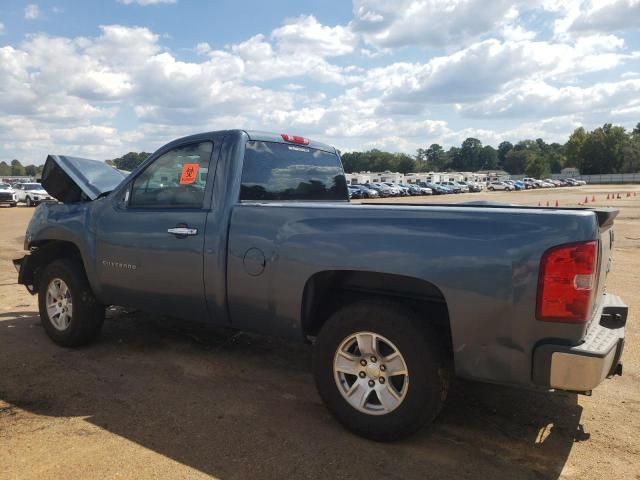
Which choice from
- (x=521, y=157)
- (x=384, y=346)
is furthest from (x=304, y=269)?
(x=521, y=157)

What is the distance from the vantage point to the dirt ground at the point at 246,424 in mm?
3092

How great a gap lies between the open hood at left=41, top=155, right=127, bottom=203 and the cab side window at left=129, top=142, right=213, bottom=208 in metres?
0.71

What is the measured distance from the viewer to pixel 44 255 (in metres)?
5.50

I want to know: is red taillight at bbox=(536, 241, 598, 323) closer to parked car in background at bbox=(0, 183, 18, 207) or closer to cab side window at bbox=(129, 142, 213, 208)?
cab side window at bbox=(129, 142, 213, 208)

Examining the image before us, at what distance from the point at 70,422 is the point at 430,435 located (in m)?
2.35

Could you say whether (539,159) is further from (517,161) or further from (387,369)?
(387,369)

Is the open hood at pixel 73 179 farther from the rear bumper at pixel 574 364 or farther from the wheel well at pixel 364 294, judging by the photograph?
the rear bumper at pixel 574 364

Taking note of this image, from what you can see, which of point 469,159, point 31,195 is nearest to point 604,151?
point 469,159

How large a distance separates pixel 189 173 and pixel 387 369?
225 cm

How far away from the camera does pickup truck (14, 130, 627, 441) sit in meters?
2.84

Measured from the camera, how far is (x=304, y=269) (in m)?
3.57

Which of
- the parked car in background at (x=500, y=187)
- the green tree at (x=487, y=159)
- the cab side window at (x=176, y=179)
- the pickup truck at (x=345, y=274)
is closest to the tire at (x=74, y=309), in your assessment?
the pickup truck at (x=345, y=274)

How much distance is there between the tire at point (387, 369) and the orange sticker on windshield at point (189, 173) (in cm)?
172

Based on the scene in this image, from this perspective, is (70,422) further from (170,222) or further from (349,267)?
(349,267)
